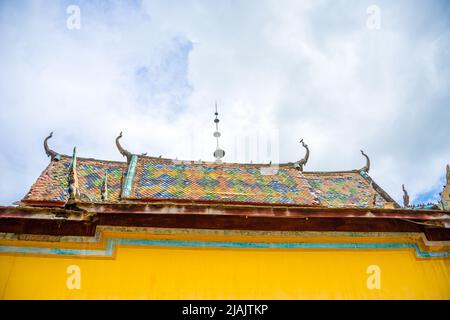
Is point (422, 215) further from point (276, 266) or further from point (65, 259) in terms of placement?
point (65, 259)

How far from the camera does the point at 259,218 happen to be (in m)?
4.17

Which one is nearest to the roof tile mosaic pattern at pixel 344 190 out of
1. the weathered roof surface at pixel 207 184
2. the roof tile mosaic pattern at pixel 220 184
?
the weathered roof surface at pixel 207 184

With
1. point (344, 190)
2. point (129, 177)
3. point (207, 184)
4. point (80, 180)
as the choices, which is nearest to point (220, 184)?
point (207, 184)

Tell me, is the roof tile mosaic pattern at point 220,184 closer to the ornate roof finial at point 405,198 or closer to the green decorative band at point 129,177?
the green decorative band at point 129,177

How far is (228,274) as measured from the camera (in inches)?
161

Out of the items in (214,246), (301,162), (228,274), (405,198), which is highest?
(301,162)

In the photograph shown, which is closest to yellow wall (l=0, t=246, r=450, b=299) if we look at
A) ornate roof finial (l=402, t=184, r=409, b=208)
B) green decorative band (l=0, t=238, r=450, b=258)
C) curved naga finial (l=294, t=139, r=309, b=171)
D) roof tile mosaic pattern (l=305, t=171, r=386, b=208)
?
green decorative band (l=0, t=238, r=450, b=258)

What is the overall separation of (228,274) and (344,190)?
28.0 feet

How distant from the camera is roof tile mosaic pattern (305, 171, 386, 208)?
1082cm

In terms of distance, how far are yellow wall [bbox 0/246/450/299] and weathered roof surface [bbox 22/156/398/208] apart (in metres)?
4.53

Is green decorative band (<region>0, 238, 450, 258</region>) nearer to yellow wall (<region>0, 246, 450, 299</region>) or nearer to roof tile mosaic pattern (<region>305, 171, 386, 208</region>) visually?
yellow wall (<region>0, 246, 450, 299</region>)

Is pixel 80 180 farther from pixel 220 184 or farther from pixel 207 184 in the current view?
pixel 220 184

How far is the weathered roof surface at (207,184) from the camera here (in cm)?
934
